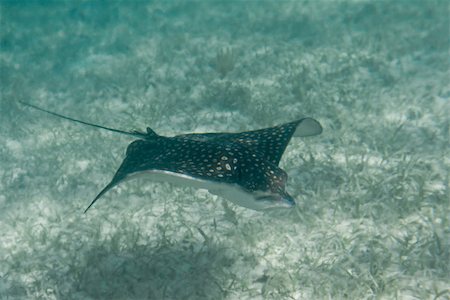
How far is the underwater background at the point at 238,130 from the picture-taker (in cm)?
436

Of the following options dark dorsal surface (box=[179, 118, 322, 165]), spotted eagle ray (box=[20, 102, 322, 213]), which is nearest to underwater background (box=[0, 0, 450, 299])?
dark dorsal surface (box=[179, 118, 322, 165])

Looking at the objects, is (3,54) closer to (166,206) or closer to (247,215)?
(166,206)

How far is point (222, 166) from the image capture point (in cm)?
375

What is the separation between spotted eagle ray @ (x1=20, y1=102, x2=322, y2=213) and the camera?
3.43m

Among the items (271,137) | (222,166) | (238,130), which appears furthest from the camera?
(238,130)

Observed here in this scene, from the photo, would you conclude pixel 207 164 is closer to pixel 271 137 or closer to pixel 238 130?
pixel 271 137

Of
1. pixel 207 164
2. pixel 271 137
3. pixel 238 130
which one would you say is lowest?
pixel 238 130

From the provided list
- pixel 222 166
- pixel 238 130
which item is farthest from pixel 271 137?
pixel 238 130

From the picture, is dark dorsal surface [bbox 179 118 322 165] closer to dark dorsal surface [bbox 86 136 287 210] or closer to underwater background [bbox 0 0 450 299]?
dark dorsal surface [bbox 86 136 287 210]

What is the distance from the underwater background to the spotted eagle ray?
1.12 metres

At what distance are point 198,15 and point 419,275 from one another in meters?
14.0

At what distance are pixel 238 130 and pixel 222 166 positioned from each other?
141 inches

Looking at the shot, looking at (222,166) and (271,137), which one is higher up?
(222,166)

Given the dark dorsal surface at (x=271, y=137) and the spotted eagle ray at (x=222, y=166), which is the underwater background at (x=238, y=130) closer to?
the dark dorsal surface at (x=271, y=137)
